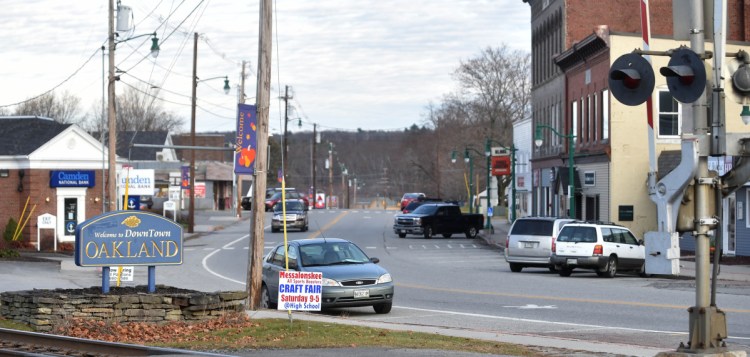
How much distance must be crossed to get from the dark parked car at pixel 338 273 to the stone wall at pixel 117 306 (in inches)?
106

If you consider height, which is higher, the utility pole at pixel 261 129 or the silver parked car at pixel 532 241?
the utility pole at pixel 261 129

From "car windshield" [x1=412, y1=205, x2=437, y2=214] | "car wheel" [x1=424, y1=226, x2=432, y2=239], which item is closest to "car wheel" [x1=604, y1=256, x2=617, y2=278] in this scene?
"car wheel" [x1=424, y1=226, x2=432, y2=239]

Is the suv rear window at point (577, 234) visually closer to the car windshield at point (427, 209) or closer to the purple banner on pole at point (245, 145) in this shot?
the purple banner on pole at point (245, 145)

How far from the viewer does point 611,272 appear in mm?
32406

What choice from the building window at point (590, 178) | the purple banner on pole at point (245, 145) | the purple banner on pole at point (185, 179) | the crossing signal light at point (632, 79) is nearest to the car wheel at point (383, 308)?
the purple banner on pole at point (245, 145)

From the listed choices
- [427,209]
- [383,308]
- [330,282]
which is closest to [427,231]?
[427,209]

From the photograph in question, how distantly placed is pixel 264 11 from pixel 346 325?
6999mm

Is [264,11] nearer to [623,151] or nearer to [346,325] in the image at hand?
[346,325]

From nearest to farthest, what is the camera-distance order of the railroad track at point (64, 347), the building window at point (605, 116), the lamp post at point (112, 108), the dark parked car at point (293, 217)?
the railroad track at point (64, 347)
the lamp post at point (112, 108)
the building window at point (605, 116)
the dark parked car at point (293, 217)

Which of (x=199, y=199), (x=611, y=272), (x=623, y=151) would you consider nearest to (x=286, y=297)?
(x=611, y=272)

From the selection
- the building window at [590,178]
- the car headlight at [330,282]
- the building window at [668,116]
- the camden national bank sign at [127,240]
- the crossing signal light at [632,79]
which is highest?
the building window at [668,116]

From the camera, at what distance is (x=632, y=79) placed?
11766mm

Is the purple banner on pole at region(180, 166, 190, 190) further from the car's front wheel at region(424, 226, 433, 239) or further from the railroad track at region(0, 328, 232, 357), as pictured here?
the railroad track at region(0, 328, 232, 357)

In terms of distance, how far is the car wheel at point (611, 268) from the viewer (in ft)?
106
